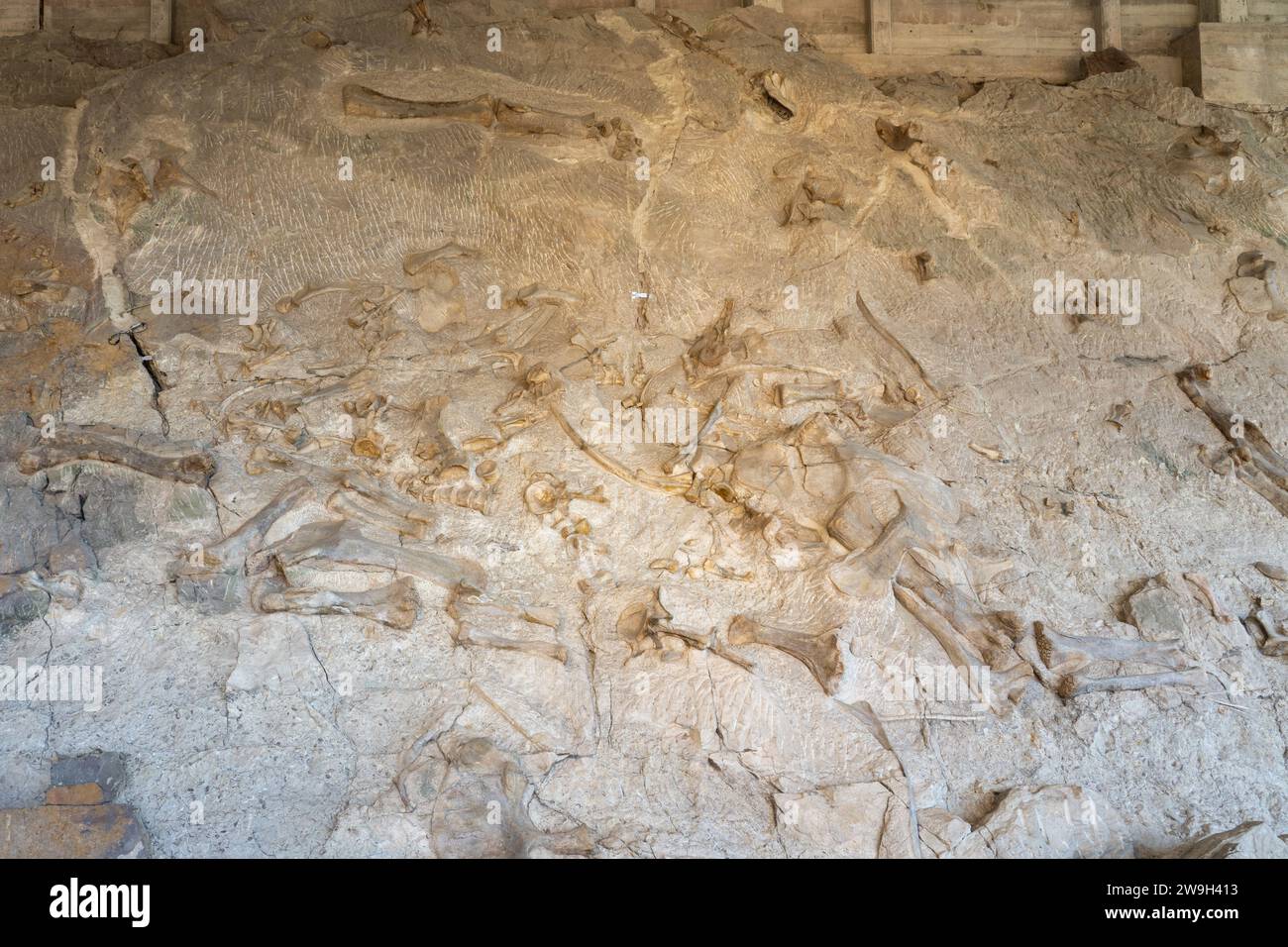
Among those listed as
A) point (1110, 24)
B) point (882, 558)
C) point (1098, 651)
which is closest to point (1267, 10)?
point (1110, 24)

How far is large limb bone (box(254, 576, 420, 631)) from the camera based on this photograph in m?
5.07

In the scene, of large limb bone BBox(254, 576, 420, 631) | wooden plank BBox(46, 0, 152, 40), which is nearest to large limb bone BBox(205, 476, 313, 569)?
large limb bone BBox(254, 576, 420, 631)

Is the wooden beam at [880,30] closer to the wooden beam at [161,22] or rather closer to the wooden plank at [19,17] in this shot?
the wooden beam at [161,22]

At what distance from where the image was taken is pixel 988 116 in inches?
293

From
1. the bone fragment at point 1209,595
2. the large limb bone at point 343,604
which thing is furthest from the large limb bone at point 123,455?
the bone fragment at point 1209,595

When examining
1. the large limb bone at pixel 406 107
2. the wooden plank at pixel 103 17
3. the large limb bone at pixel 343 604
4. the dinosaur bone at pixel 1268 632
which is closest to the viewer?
the large limb bone at pixel 343 604

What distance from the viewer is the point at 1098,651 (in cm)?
537

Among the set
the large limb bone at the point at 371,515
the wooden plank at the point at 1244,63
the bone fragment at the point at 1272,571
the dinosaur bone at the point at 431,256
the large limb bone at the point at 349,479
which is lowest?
the bone fragment at the point at 1272,571

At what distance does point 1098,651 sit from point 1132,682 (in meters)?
0.19

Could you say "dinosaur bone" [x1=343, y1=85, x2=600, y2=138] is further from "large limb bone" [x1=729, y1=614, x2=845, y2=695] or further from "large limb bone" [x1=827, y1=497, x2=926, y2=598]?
"large limb bone" [x1=729, y1=614, x2=845, y2=695]

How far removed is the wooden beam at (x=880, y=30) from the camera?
25.6ft

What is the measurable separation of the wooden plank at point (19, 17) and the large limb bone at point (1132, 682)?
22.0 feet

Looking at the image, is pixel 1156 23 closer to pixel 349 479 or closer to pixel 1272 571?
pixel 1272 571

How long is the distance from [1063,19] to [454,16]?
399cm
